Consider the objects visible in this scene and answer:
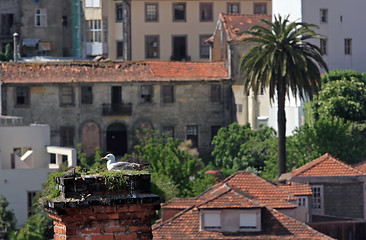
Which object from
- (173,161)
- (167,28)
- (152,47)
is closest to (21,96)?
(173,161)

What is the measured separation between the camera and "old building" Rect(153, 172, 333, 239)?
184 ft

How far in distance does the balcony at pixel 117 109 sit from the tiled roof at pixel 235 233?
30.5 m

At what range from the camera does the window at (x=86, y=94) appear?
291 feet

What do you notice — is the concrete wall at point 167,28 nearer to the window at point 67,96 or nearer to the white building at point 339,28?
the window at point 67,96

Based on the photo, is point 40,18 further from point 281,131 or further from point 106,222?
point 106,222

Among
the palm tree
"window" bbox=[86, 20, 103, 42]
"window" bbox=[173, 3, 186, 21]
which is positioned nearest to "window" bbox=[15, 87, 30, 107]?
"window" bbox=[86, 20, 103, 42]

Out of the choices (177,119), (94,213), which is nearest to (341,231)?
(177,119)

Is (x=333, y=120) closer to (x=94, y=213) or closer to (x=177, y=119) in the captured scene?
(x=177, y=119)

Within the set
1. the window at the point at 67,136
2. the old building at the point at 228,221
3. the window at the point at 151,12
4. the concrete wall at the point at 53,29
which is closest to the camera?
the old building at the point at 228,221

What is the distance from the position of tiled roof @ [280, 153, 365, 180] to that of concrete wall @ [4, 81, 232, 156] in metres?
18.4

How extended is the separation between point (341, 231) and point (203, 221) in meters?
9.96

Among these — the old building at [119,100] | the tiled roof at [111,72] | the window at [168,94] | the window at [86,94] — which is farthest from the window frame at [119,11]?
the window at [86,94]

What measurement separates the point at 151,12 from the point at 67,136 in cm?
2114

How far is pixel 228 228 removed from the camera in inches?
2258
